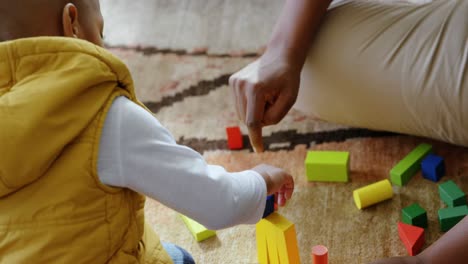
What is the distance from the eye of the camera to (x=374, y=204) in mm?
1174

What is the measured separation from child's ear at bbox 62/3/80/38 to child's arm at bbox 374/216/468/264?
0.57 meters

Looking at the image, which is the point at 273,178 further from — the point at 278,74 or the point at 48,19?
the point at 48,19

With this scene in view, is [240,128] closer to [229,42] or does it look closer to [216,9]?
[229,42]

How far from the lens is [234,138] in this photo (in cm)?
136

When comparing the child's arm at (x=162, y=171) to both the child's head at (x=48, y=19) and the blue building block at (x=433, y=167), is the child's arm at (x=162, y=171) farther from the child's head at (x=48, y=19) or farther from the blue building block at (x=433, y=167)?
the blue building block at (x=433, y=167)

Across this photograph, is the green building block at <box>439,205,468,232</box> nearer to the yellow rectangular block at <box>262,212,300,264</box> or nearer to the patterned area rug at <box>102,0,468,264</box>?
the patterned area rug at <box>102,0,468,264</box>

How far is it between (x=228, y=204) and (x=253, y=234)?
0.33 m

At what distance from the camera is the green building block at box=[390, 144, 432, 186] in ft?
3.92

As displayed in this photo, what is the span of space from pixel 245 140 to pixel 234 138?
0.04 metres

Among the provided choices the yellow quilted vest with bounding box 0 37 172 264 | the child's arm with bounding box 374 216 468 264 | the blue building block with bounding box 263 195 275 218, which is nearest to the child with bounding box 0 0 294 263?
the yellow quilted vest with bounding box 0 37 172 264

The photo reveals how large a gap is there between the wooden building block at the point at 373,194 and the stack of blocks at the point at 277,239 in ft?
0.67

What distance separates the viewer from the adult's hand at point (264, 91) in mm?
1147

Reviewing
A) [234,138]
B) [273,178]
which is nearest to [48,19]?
[273,178]

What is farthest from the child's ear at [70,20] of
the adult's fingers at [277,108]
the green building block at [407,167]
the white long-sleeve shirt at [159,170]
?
the green building block at [407,167]
